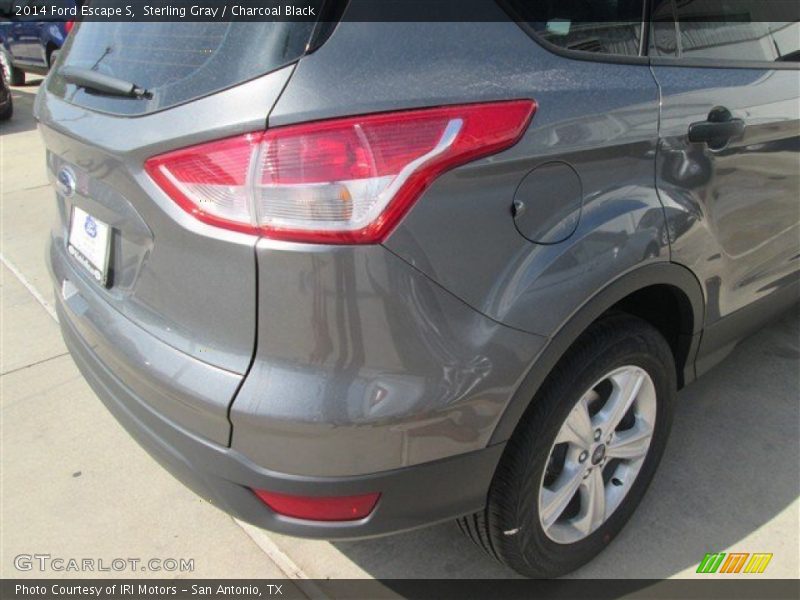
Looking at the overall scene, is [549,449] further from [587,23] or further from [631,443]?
[587,23]

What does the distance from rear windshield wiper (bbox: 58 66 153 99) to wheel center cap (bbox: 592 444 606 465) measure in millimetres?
1467

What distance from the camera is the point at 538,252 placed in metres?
1.48

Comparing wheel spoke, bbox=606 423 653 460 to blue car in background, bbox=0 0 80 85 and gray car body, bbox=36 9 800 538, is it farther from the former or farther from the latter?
blue car in background, bbox=0 0 80 85

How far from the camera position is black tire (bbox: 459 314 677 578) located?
1.66m

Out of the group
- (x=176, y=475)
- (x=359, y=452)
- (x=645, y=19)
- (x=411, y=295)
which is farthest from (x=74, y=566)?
(x=645, y=19)

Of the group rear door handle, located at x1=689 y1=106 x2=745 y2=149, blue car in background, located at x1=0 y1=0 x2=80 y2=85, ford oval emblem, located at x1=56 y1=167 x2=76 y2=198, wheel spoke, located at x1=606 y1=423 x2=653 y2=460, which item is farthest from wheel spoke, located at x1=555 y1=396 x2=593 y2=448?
blue car in background, located at x1=0 y1=0 x2=80 y2=85

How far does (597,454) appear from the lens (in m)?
1.94

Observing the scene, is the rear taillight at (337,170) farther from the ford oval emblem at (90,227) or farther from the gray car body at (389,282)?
the ford oval emblem at (90,227)

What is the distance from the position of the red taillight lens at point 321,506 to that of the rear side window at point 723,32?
135 centimetres

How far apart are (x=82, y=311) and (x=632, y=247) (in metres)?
1.46

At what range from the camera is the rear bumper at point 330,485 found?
145 cm
